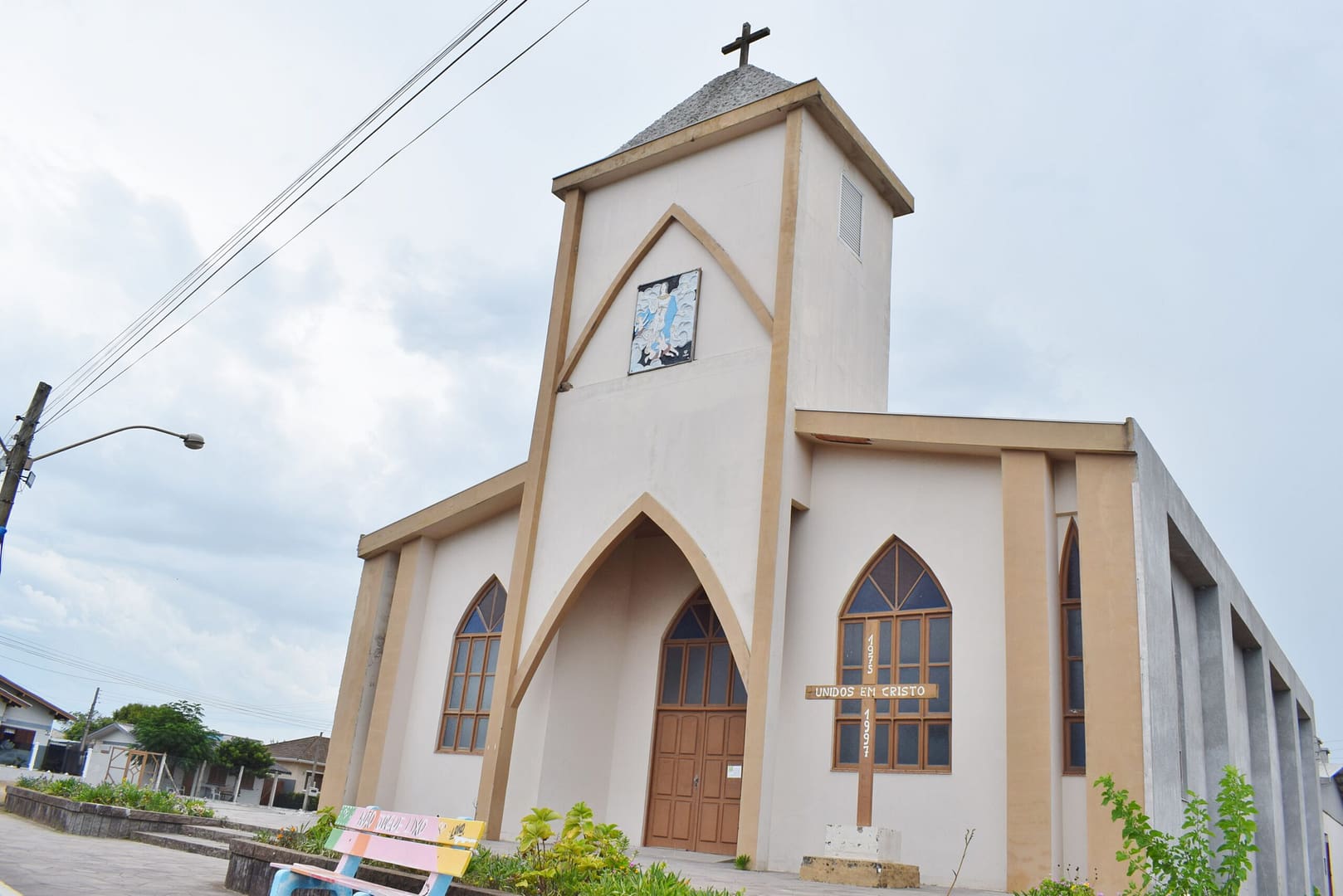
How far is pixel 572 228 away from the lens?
16.2 metres

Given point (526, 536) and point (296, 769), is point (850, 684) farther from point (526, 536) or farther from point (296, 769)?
point (296, 769)

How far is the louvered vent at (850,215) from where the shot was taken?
583 inches

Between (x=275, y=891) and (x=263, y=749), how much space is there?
3617 cm

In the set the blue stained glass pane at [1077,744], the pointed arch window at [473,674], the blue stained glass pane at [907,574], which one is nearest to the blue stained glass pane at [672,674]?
the pointed arch window at [473,674]

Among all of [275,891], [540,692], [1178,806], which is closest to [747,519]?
[540,692]

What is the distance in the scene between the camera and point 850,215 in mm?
15023

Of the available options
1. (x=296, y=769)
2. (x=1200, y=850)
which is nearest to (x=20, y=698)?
(x=296, y=769)

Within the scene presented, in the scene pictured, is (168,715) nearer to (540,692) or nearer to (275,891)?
(540,692)

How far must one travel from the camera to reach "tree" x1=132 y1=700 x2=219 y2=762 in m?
35.4

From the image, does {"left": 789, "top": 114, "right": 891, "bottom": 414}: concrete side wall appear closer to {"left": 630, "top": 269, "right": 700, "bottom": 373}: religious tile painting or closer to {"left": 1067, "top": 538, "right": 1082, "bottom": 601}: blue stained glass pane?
{"left": 630, "top": 269, "right": 700, "bottom": 373}: religious tile painting

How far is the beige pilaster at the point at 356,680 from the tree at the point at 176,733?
72.9 ft

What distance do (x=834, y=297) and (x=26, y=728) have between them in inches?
1399

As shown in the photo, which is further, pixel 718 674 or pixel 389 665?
pixel 389 665

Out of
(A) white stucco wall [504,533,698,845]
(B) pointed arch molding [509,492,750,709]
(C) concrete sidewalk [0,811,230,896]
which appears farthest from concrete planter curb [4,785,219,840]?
(B) pointed arch molding [509,492,750,709]
